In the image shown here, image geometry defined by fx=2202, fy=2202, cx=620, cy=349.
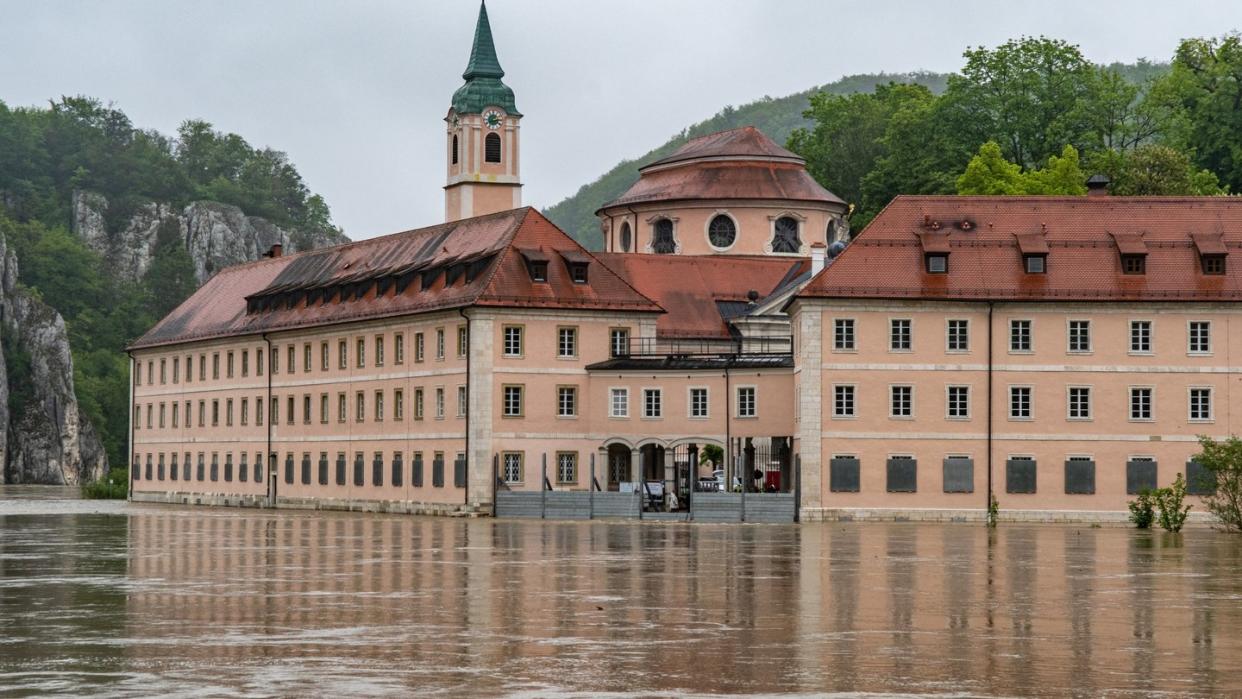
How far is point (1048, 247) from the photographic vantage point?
73625 mm

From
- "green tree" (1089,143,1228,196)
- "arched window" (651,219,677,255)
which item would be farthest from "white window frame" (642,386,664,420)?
"green tree" (1089,143,1228,196)

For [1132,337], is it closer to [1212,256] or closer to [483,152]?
[1212,256]

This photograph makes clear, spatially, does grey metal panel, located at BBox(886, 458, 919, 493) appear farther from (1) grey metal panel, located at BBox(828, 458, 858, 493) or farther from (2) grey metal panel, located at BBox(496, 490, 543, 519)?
(2) grey metal panel, located at BBox(496, 490, 543, 519)

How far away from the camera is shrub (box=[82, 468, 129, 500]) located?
116875 mm

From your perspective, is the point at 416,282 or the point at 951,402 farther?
the point at 416,282

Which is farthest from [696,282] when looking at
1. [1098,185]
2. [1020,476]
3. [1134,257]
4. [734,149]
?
[1020,476]

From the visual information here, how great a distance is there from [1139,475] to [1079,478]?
1944mm

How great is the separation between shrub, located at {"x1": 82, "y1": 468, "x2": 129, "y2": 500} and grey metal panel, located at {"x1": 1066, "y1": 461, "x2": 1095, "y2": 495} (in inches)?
2345

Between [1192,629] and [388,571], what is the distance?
51.5 feet

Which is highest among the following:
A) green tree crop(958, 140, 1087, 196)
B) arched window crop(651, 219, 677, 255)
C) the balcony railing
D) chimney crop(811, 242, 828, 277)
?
green tree crop(958, 140, 1087, 196)

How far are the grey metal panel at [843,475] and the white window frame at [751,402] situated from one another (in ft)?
21.2

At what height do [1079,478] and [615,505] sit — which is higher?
[1079,478]

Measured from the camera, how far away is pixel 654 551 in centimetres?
4653

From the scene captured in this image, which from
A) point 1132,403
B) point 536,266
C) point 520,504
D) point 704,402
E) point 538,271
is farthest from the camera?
point 538,271
